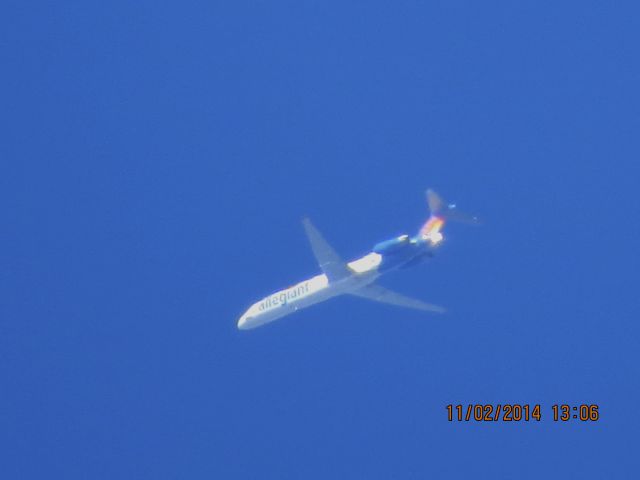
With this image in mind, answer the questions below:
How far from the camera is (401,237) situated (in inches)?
2117

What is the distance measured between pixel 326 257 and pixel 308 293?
2985mm

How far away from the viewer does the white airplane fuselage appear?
5544 cm

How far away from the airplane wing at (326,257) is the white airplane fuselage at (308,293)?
42 cm

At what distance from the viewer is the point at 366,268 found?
55.4 m

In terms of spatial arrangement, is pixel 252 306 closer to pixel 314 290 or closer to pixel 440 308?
pixel 314 290

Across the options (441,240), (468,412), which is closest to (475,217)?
(441,240)

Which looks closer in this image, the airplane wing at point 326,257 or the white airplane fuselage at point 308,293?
the airplane wing at point 326,257

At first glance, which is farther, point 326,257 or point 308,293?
point 308,293

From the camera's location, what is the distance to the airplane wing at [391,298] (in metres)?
57.8

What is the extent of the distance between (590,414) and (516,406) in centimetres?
529

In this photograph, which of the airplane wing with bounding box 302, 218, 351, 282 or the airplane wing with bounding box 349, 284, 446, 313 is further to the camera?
the airplane wing with bounding box 349, 284, 446, 313

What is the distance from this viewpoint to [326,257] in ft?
177

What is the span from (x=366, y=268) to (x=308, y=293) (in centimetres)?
295

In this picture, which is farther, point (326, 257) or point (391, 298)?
point (391, 298)
